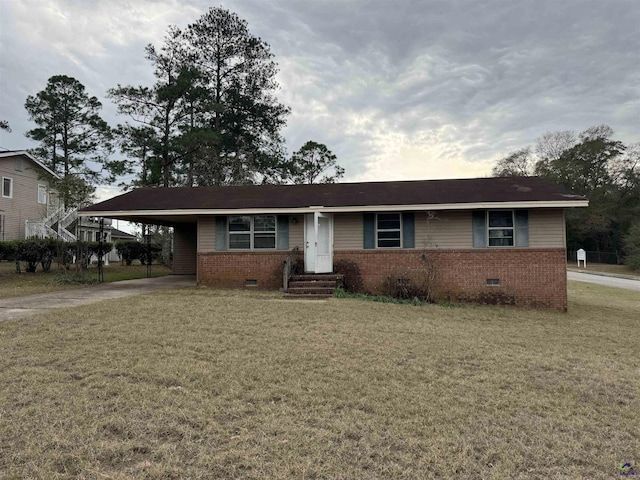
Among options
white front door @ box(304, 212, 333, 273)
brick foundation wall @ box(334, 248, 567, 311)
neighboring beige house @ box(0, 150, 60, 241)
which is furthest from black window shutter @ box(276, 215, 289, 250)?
neighboring beige house @ box(0, 150, 60, 241)

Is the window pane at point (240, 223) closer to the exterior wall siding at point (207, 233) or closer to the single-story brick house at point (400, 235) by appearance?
the single-story brick house at point (400, 235)

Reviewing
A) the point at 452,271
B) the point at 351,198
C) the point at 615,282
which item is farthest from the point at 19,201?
the point at 615,282

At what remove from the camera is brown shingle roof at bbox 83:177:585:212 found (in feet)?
38.5

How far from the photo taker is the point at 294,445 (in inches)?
119

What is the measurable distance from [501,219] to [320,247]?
5648mm

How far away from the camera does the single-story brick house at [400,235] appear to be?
11344 millimetres

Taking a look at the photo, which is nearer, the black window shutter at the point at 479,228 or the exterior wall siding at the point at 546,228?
the exterior wall siding at the point at 546,228

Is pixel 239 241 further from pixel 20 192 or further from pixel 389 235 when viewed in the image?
pixel 20 192

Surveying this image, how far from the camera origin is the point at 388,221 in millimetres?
12391

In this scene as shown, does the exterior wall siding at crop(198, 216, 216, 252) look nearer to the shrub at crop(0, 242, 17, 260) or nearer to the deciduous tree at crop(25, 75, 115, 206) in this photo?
the shrub at crop(0, 242, 17, 260)

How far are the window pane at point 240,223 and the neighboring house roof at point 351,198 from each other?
507 mm

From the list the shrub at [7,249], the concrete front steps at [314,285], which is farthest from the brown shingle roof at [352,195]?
the shrub at [7,249]

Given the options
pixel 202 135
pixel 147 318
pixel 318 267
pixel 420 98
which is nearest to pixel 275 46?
pixel 202 135

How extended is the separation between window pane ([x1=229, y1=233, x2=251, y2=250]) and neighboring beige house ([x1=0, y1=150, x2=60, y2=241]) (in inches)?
591
